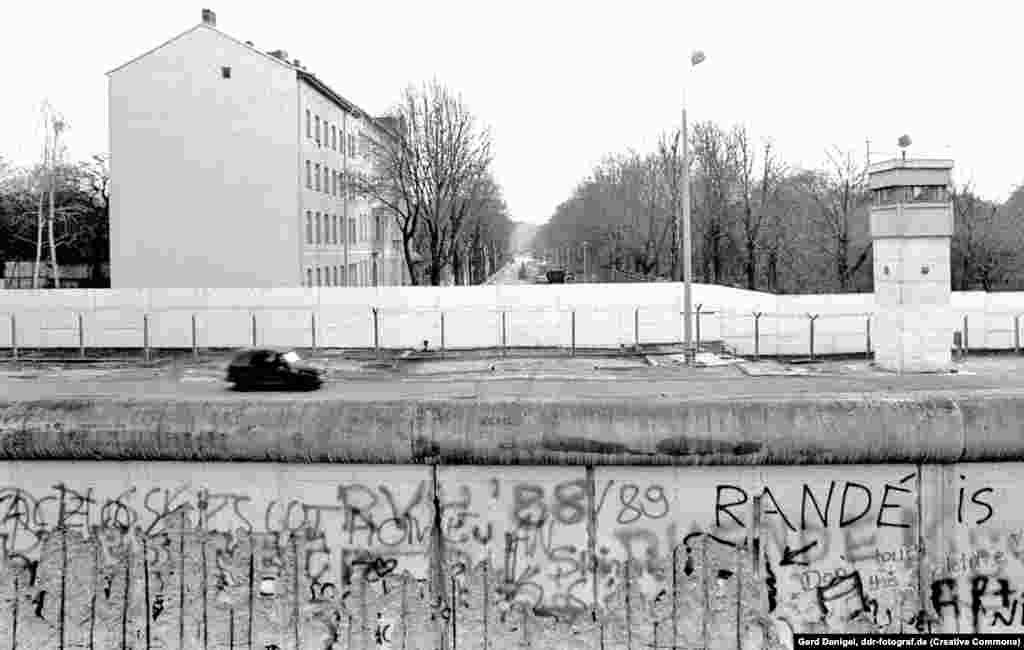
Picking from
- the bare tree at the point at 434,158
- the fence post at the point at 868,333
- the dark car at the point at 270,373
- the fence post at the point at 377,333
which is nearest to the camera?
the dark car at the point at 270,373

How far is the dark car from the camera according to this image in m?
29.3

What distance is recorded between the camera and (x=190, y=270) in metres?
54.8

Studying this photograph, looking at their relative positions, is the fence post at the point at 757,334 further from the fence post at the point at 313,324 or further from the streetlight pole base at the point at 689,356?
the fence post at the point at 313,324

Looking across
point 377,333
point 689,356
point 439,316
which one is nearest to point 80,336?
point 377,333

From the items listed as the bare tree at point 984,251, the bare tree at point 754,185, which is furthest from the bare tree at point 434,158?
the bare tree at point 984,251

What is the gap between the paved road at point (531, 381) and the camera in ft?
88.0

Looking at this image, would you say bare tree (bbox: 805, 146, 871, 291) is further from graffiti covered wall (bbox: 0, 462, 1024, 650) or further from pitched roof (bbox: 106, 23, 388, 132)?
graffiti covered wall (bbox: 0, 462, 1024, 650)

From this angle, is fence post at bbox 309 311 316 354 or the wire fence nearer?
the wire fence

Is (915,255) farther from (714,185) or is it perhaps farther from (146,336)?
(714,185)

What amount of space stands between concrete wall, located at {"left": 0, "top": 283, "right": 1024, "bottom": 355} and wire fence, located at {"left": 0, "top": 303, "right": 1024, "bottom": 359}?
0.03 metres

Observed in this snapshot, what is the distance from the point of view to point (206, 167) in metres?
55.1
